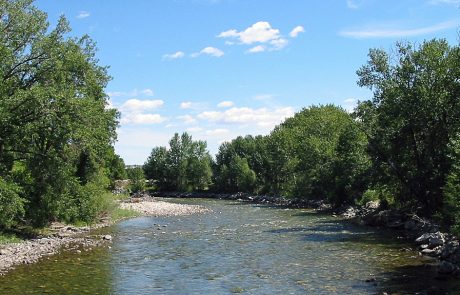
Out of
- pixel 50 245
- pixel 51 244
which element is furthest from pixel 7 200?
pixel 51 244

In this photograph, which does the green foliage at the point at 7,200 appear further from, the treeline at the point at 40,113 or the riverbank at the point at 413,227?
the riverbank at the point at 413,227

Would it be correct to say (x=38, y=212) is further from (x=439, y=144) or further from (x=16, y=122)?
(x=439, y=144)

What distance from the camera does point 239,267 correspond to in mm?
26703

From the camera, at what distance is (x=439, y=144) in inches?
1661

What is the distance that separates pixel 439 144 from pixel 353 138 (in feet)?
79.9

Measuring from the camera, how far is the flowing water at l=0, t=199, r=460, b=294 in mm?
21453

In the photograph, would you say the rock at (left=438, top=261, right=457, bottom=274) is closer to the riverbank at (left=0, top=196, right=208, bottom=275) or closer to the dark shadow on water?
the dark shadow on water

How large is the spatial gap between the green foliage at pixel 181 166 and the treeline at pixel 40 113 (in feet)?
357

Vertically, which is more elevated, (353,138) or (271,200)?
(353,138)

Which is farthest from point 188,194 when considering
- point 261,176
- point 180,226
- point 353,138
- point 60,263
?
point 60,263

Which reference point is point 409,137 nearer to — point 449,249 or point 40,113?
point 449,249

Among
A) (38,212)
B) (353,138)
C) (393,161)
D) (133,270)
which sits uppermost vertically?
(353,138)

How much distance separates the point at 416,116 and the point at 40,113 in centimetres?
3045

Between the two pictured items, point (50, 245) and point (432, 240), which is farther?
point (50, 245)
